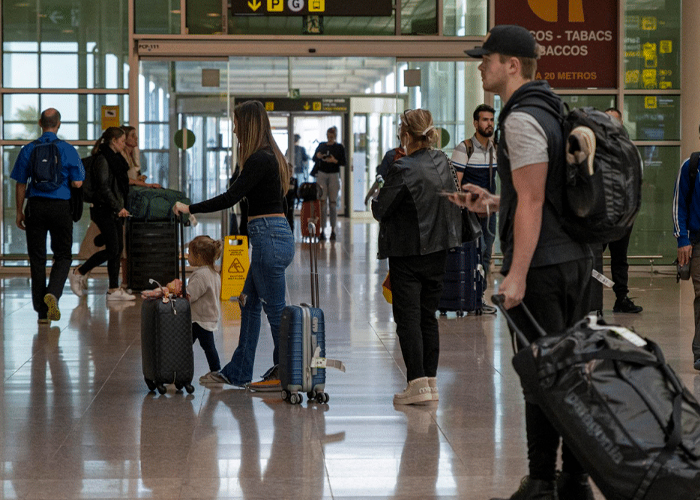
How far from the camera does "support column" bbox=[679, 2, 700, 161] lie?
14.0 m

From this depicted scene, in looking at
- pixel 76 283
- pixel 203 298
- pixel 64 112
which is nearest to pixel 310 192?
pixel 64 112

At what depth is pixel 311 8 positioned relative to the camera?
1412 cm

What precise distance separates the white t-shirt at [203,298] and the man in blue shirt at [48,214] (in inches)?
119

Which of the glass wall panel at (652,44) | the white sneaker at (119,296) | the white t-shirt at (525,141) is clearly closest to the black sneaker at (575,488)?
the white t-shirt at (525,141)

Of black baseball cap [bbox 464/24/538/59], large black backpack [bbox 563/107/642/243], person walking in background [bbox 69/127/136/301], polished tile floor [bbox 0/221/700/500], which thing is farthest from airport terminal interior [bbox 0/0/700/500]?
black baseball cap [bbox 464/24/538/59]

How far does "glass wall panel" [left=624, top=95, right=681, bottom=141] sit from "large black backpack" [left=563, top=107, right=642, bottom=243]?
11429mm

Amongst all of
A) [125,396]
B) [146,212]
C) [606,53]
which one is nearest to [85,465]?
[125,396]

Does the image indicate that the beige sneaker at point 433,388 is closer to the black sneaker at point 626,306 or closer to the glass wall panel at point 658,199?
the black sneaker at point 626,306

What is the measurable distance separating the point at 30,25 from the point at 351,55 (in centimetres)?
441

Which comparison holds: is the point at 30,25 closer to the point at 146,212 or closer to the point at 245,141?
the point at 146,212

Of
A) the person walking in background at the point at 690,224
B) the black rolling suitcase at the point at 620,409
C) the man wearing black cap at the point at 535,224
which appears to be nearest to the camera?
the black rolling suitcase at the point at 620,409

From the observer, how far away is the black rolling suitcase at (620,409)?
3.07 metres

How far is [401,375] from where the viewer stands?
6.84 metres

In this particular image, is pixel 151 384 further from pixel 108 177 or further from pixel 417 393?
pixel 108 177
